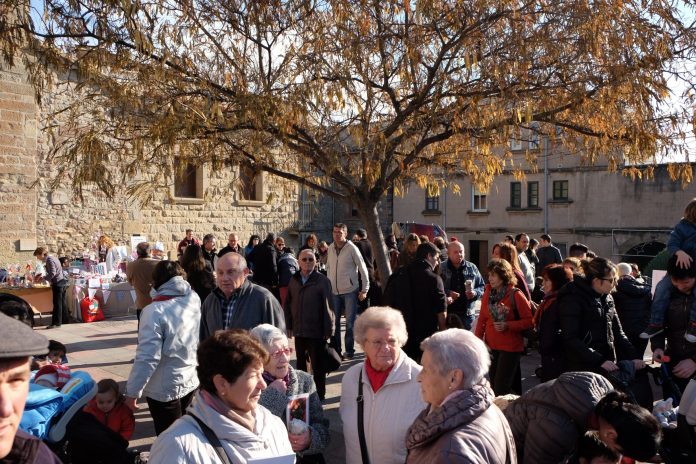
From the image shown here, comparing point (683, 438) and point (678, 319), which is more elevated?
point (678, 319)

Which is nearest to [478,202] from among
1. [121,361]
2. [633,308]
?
[121,361]

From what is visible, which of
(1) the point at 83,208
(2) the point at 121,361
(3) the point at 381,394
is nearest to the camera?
(3) the point at 381,394

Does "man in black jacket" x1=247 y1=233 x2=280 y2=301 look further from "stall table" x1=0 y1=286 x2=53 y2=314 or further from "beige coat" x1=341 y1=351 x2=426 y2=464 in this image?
"beige coat" x1=341 y1=351 x2=426 y2=464

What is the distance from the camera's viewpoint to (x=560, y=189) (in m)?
28.0

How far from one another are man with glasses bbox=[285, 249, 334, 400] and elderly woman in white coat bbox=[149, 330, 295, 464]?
3.48 m

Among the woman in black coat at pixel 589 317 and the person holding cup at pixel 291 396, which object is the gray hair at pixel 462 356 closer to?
the person holding cup at pixel 291 396

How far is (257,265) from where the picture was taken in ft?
35.2

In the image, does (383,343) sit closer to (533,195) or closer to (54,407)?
(54,407)

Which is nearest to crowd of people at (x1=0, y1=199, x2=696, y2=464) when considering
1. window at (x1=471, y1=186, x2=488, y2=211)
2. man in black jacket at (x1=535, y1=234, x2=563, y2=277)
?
man in black jacket at (x1=535, y1=234, x2=563, y2=277)

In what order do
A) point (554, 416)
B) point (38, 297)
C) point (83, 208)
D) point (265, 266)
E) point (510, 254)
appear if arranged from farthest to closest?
point (83, 208) → point (38, 297) → point (265, 266) → point (510, 254) → point (554, 416)

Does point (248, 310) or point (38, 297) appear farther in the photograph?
point (38, 297)

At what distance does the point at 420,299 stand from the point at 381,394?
2905 millimetres

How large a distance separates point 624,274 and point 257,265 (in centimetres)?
642

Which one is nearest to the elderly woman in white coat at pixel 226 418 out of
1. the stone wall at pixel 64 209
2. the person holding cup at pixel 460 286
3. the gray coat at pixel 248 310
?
the gray coat at pixel 248 310
